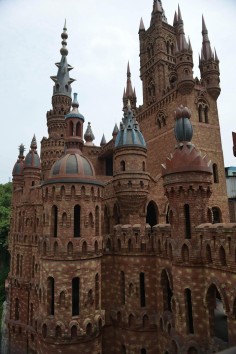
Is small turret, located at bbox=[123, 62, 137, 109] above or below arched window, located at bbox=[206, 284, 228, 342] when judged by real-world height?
above

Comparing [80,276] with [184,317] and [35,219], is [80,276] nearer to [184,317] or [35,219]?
[184,317]

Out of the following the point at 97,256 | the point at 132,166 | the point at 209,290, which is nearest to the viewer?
the point at 209,290

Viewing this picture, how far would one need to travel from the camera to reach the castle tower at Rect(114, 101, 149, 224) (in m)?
23.6

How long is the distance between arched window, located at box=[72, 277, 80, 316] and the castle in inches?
2.9

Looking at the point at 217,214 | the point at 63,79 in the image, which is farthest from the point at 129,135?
the point at 63,79

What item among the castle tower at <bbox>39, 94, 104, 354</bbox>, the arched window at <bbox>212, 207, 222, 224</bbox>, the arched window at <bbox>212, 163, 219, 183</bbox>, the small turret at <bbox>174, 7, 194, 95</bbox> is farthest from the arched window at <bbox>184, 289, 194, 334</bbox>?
the small turret at <bbox>174, 7, 194, 95</bbox>

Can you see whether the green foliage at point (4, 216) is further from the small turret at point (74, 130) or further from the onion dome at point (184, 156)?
the onion dome at point (184, 156)

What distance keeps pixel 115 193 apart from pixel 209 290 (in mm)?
11616

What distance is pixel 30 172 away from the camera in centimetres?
3312

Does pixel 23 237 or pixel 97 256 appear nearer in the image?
pixel 97 256

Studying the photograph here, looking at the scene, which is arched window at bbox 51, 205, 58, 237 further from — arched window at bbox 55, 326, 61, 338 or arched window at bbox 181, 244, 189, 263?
arched window at bbox 181, 244, 189, 263

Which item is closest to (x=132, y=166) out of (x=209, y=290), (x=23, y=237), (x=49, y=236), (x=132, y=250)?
(x=132, y=250)

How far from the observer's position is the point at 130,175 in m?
23.8

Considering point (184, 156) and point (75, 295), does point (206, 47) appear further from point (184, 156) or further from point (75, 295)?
point (75, 295)
